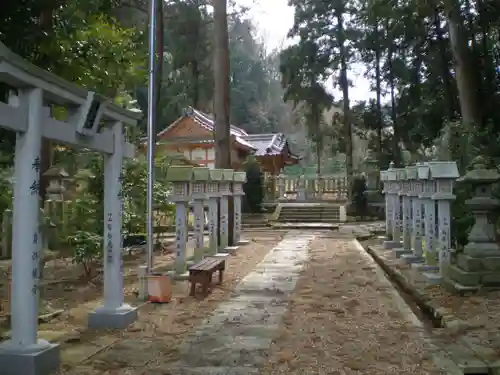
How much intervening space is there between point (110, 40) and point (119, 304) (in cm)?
420

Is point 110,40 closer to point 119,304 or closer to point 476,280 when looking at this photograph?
point 119,304

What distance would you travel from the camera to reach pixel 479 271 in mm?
7664

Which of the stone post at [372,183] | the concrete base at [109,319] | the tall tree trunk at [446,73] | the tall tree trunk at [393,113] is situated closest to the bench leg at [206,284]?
the concrete base at [109,319]

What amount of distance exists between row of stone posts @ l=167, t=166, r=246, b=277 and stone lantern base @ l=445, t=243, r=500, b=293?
465 centimetres

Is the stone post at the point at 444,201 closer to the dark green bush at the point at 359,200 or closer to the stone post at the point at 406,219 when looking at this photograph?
the stone post at the point at 406,219

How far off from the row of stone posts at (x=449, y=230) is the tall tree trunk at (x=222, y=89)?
514cm

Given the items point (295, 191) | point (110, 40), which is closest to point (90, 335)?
point (110, 40)

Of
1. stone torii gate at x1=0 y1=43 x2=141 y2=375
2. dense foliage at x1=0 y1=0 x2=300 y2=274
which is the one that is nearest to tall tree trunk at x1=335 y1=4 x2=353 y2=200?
dense foliage at x1=0 y1=0 x2=300 y2=274

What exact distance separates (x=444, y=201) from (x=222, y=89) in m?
7.51

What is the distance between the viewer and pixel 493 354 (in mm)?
4660

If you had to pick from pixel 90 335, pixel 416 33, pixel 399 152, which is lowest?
pixel 90 335

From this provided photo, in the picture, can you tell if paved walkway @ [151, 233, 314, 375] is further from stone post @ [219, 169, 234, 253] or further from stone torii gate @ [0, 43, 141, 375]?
stone post @ [219, 169, 234, 253]

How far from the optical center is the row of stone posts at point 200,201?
388 inches

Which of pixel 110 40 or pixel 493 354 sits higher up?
pixel 110 40
